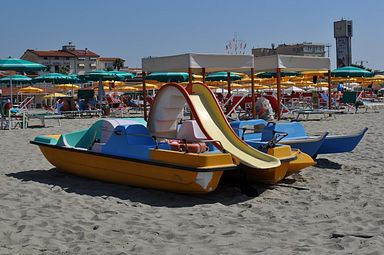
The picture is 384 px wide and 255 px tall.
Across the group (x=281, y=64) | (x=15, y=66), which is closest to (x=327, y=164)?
(x=281, y=64)

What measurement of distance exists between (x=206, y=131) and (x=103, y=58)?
10064 cm

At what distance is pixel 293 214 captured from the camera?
227 inches

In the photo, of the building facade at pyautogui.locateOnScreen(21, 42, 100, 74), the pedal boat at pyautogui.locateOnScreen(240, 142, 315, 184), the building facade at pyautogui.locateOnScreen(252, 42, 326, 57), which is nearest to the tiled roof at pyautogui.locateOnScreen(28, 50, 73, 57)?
the building facade at pyautogui.locateOnScreen(21, 42, 100, 74)

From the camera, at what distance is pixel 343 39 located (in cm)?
16188

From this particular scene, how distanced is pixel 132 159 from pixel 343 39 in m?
164

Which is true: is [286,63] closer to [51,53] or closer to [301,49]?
[51,53]

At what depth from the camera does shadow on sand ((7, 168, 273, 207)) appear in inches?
253

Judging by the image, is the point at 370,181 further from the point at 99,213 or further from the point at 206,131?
the point at 99,213

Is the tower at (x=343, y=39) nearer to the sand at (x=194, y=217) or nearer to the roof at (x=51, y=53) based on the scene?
the roof at (x=51, y=53)

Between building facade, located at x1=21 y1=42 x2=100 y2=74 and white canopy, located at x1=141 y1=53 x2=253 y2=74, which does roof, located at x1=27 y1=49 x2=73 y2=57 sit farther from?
white canopy, located at x1=141 y1=53 x2=253 y2=74

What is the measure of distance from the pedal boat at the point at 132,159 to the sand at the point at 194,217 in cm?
19

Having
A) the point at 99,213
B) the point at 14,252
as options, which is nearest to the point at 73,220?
the point at 99,213

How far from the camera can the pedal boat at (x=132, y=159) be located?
6.27m

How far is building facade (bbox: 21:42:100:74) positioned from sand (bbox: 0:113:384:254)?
8168 cm
